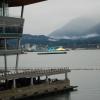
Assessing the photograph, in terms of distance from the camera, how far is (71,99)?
4370 inches

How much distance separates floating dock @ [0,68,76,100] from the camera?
102688 mm

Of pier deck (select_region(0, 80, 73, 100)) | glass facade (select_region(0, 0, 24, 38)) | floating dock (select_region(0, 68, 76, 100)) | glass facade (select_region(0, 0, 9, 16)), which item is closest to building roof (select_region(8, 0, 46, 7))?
glass facade (select_region(0, 0, 9, 16))

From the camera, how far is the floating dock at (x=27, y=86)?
10269 cm

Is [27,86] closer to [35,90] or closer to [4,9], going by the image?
[35,90]

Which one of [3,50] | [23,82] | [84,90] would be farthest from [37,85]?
[84,90]

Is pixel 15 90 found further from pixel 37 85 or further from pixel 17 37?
pixel 17 37

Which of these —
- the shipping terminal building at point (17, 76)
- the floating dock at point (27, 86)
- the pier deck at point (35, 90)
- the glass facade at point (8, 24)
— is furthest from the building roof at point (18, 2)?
the pier deck at point (35, 90)

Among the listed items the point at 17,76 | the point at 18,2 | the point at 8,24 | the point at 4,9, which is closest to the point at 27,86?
the point at 17,76

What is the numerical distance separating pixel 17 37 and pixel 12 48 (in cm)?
303

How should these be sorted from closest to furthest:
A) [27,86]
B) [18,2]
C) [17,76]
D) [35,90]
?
[17,76], [27,86], [35,90], [18,2]

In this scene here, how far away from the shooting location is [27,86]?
10794 cm

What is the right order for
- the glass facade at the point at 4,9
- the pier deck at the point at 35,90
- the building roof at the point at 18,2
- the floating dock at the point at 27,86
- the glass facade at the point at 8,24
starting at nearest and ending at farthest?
the pier deck at the point at 35,90 < the floating dock at the point at 27,86 < the glass facade at the point at 8,24 < the glass facade at the point at 4,9 < the building roof at the point at 18,2

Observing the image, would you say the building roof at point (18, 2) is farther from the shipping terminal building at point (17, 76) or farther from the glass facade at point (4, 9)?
the glass facade at point (4, 9)

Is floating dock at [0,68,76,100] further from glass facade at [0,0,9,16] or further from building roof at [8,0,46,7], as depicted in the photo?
building roof at [8,0,46,7]
